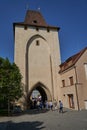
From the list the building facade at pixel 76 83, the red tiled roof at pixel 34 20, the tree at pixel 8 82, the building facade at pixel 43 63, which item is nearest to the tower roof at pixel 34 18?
the red tiled roof at pixel 34 20

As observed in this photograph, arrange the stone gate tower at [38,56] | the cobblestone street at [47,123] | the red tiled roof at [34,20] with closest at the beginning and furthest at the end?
the cobblestone street at [47,123]
the stone gate tower at [38,56]
the red tiled roof at [34,20]

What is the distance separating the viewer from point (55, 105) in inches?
1032

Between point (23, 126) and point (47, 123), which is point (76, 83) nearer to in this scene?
point (47, 123)

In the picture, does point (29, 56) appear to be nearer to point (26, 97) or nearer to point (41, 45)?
point (41, 45)

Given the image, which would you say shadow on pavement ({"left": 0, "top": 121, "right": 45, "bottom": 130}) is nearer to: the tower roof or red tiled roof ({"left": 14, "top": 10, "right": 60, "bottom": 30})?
red tiled roof ({"left": 14, "top": 10, "right": 60, "bottom": 30})

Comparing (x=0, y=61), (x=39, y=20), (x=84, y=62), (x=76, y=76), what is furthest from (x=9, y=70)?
(x=39, y=20)

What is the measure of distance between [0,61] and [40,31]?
13.1 meters

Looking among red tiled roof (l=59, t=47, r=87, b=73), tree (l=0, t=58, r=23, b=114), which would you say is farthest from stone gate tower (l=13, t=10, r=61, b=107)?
tree (l=0, t=58, r=23, b=114)

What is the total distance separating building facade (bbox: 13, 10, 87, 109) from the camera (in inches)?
970

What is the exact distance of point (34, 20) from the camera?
32812 mm

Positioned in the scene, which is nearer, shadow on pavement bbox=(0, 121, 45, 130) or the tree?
shadow on pavement bbox=(0, 121, 45, 130)

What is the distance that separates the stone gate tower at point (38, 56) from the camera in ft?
89.2

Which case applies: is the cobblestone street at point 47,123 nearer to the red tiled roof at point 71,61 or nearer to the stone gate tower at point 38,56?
the red tiled roof at point 71,61

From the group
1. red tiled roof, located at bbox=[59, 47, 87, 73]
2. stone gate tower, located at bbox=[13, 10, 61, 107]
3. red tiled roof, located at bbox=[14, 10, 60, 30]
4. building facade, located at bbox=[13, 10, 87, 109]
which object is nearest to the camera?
red tiled roof, located at bbox=[59, 47, 87, 73]
